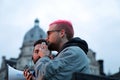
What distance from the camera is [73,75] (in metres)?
3.34

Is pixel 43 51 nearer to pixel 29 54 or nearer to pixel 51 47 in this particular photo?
pixel 51 47

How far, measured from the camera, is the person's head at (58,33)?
383 cm

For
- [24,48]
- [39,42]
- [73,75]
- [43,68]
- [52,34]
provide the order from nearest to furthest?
[73,75] → [43,68] → [52,34] → [39,42] → [24,48]

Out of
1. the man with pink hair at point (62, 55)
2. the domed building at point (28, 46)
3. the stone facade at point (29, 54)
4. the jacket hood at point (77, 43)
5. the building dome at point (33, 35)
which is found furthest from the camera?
the building dome at point (33, 35)

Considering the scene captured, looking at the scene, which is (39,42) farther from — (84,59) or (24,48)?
(24,48)

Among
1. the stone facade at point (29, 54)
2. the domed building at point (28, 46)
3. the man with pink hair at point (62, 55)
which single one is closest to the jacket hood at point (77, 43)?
the man with pink hair at point (62, 55)

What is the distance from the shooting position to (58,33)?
3.84 m

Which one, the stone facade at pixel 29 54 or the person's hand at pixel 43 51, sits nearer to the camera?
the person's hand at pixel 43 51

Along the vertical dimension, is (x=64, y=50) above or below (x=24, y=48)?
above

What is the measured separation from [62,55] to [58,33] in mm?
234

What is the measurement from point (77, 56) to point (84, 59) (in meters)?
0.09

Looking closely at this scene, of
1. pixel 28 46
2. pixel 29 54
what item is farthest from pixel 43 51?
pixel 28 46

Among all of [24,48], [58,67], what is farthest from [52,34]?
[24,48]

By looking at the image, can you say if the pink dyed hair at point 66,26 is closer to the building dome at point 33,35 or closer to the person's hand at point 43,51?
the person's hand at point 43,51
